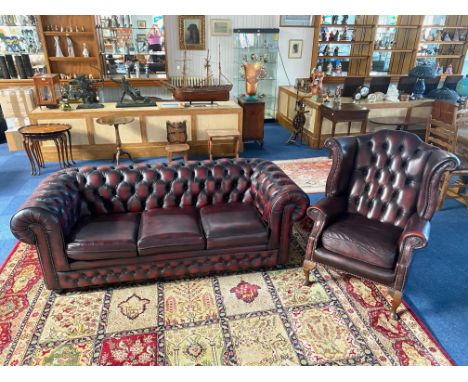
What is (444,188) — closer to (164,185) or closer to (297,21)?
(164,185)

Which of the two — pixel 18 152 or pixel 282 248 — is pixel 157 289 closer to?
pixel 282 248

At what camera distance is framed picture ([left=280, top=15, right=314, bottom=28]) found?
7.35 meters

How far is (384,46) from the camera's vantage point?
803cm

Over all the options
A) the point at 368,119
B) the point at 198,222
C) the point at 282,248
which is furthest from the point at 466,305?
the point at 368,119

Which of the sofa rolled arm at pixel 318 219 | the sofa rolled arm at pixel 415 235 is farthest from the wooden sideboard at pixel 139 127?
the sofa rolled arm at pixel 415 235

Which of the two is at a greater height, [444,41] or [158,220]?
[444,41]

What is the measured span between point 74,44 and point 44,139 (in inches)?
111

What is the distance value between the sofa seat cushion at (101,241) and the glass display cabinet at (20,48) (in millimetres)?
5260

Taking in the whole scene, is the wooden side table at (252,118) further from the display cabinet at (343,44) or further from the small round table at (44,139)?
the small round table at (44,139)

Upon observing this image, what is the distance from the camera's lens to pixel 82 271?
109 inches

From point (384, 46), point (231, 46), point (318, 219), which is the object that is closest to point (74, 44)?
point (231, 46)

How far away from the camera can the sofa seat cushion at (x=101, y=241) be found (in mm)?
2689

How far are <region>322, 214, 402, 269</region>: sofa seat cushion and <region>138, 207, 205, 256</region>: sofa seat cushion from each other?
1.05m

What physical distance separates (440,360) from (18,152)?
21.4 feet
